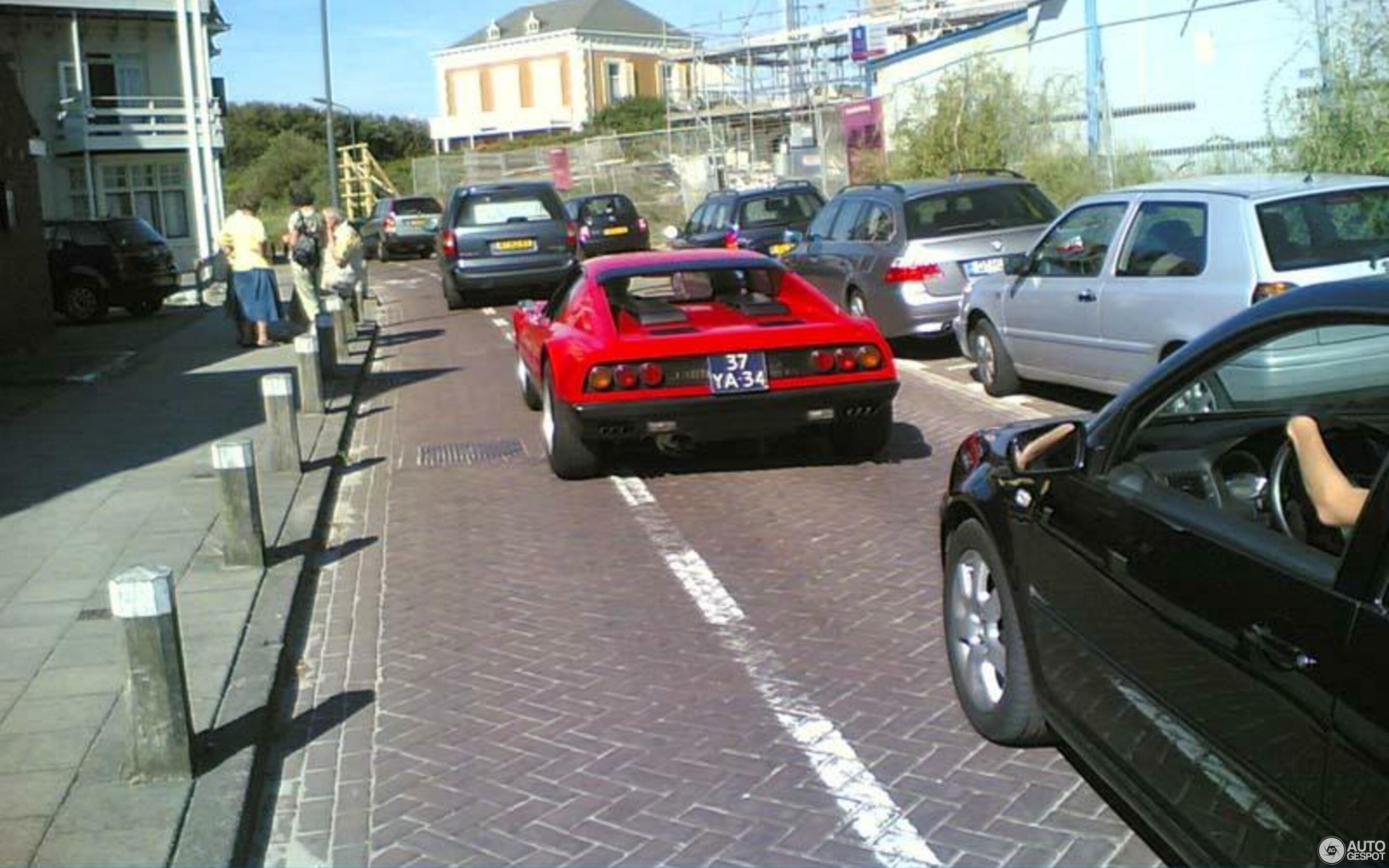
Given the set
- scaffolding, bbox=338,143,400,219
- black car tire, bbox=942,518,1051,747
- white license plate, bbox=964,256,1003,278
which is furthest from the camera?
scaffolding, bbox=338,143,400,219

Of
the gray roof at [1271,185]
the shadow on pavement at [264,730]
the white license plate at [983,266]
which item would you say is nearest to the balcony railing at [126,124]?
the white license plate at [983,266]

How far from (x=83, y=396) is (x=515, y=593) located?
357 inches

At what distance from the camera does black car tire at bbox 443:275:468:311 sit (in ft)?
72.8

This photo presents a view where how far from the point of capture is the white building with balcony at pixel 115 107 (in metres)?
38.8

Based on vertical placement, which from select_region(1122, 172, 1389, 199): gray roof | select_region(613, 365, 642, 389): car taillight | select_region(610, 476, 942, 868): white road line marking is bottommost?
select_region(610, 476, 942, 868): white road line marking

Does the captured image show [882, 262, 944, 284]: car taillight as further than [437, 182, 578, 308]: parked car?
No

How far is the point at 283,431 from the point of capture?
385 inches

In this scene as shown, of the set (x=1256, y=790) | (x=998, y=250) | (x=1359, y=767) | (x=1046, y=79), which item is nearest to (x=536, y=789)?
(x=1256, y=790)

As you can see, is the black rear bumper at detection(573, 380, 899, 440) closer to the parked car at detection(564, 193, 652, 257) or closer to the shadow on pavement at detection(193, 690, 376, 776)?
the shadow on pavement at detection(193, 690, 376, 776)

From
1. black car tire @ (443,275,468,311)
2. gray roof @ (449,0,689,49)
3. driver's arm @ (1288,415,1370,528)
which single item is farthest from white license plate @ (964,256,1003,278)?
gray roof @ (449,0,689,49)

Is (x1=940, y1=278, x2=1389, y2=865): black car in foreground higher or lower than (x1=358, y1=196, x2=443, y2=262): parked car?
lower

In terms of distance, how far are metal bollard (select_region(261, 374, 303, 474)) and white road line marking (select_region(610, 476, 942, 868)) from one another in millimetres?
3239

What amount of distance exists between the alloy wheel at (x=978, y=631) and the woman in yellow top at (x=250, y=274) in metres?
13.5

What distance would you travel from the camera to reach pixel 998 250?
43.8 feet
